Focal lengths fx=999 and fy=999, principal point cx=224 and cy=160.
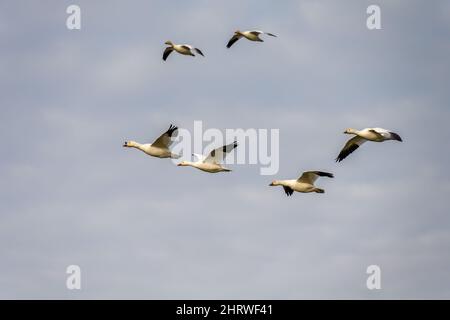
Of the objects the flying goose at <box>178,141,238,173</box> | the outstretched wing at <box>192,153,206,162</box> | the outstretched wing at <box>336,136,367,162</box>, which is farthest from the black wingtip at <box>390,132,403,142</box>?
the outstretched wing at <box>192,153,206,162</box>

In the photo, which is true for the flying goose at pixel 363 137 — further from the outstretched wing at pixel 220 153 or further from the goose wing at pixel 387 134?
the outstretched wing at pixel 220 153

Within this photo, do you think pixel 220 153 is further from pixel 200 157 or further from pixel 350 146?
pixel 350 146

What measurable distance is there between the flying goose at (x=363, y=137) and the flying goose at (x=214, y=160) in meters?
4.95

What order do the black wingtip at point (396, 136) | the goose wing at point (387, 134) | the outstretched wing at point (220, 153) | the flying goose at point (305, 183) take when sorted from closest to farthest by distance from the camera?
the black wingtip at point (396, 136) < the goose wing at point (387, 134) < the flying goose at point (305, 183) < the outstretched wing at point (220, 153)

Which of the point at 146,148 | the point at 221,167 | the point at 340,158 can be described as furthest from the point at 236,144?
the point at 340,158

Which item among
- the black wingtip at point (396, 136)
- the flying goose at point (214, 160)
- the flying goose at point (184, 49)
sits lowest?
the flying goose at point (214, 160)

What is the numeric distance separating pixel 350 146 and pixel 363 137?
2433 mm

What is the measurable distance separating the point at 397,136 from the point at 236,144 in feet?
18.8

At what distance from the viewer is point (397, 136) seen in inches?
1393

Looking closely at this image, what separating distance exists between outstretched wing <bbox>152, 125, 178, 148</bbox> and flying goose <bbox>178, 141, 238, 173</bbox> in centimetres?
137

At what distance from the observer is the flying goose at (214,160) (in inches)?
1416

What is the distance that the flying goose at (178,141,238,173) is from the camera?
35969 mm

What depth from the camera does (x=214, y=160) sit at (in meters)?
36.3

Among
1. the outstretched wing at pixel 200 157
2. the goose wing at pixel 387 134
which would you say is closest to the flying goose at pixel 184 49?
the outstretched wing at pixel 200 157
